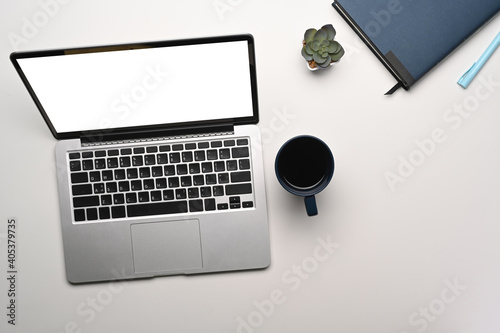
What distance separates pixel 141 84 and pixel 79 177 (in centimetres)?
21

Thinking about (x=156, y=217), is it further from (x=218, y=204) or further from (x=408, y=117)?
(x=408, y=117)

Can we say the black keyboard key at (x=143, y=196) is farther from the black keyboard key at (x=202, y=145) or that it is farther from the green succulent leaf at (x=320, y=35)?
the green succulent leaf at (x=320, y=35)

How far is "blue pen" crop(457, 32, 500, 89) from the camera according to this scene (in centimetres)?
81

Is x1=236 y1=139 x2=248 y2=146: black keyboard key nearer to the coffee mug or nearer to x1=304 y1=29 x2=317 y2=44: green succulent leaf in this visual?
the coffee mug

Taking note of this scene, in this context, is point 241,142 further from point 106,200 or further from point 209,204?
point 106,200

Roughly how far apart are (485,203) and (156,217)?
0.63 m

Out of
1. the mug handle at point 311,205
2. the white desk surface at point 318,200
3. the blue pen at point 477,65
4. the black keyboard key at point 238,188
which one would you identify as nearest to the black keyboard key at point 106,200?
the white desk surface at point 318,200

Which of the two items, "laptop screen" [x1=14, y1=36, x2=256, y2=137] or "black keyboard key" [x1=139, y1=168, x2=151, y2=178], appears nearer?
"laptop screen" [x1=14, y1=36, x2=256, y2=137]

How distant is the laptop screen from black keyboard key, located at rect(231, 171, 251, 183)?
10cm

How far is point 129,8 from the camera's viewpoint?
81cm

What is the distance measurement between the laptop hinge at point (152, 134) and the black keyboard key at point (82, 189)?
0.08 m

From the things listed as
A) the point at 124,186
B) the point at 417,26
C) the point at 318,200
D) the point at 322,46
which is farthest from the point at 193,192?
the point at 417,26

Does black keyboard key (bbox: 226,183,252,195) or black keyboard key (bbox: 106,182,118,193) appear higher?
black keyboard key (bbox: 106,182,118,193)

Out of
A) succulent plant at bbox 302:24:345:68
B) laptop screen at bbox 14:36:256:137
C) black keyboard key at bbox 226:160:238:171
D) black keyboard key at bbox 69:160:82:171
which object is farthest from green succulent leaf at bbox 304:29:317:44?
black keyboard key at bbox 69:160:82:171
